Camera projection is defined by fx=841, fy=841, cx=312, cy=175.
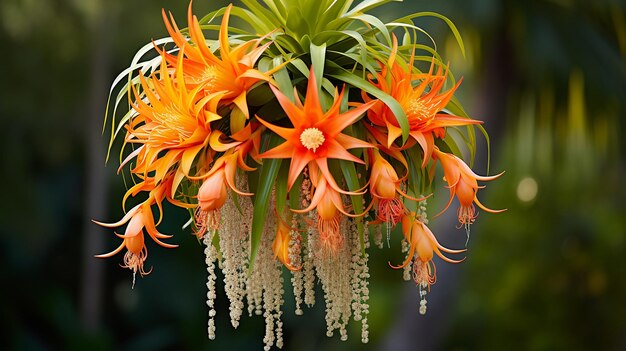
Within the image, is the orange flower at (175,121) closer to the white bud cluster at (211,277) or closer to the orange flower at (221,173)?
the orange flower at (221,173)

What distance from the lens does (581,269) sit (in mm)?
9164

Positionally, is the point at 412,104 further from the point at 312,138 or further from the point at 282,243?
the point at 282,243

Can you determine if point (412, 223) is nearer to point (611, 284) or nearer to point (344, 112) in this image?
point (344, 112)

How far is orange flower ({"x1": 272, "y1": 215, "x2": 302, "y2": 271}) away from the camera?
5.23 ft

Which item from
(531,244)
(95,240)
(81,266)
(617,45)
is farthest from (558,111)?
(81,266)

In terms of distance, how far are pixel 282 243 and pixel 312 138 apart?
23cm

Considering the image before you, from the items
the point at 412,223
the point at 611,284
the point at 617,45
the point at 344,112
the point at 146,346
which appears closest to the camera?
the point at 344,112

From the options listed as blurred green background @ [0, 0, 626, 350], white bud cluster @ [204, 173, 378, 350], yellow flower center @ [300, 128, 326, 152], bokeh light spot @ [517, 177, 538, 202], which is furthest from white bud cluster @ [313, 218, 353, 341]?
bokeh light spot @ [517, 177, 538, 202]

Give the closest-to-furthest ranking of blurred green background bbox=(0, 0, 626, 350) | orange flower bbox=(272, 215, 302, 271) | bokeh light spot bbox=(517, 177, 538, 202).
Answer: orange flower bbox=(272, 215, 302, 271) < blurred green background bbox=(0, 0, 626, 350) < bokeh light spot bbox=(517, 177, 538, 202)

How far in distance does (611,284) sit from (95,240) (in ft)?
18.0

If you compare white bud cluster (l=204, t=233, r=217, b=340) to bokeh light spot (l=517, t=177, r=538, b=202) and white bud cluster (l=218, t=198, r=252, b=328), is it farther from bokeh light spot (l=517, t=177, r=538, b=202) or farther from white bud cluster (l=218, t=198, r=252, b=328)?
bokeh light spot (l=517, t=177, r=538, b=202)

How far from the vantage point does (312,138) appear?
1.50 meters

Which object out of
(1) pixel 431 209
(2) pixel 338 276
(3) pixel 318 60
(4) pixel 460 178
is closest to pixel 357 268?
(2) pixel 338 276

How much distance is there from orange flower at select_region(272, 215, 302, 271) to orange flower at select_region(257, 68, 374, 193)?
6.1 inches
